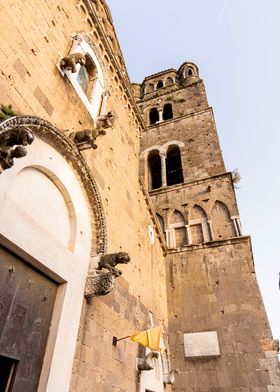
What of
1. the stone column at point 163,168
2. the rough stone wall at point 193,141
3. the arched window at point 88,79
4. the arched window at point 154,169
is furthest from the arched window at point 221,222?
the arched window at point 88,79

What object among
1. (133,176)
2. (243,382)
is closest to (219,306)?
(243,382)

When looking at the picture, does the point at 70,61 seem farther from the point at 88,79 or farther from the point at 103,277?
the point at 103,277

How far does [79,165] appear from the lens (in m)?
4.37

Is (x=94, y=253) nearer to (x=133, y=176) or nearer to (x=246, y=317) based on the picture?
(x=133, y=176)

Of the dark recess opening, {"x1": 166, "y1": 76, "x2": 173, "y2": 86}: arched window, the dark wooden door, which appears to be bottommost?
the dark recess opening

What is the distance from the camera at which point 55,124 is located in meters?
4.01

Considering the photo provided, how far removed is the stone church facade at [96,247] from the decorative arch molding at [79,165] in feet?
0.06

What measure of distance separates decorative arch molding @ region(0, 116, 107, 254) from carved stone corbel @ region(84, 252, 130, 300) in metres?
0.31

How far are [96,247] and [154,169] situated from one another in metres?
11.1

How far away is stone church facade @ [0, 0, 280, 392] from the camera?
118 inches

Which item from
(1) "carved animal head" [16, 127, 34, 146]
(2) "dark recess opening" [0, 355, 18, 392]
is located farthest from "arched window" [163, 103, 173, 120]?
(2) "dark recess opening" [0, 355, 18, 392]

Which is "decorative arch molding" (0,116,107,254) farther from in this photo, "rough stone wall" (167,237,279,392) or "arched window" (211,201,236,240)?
"arched window" (211,201,236,240)

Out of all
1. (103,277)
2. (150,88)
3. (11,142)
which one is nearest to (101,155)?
(103,277)

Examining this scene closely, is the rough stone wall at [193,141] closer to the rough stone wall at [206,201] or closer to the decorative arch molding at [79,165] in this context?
the rough stone wall at [206,201]
